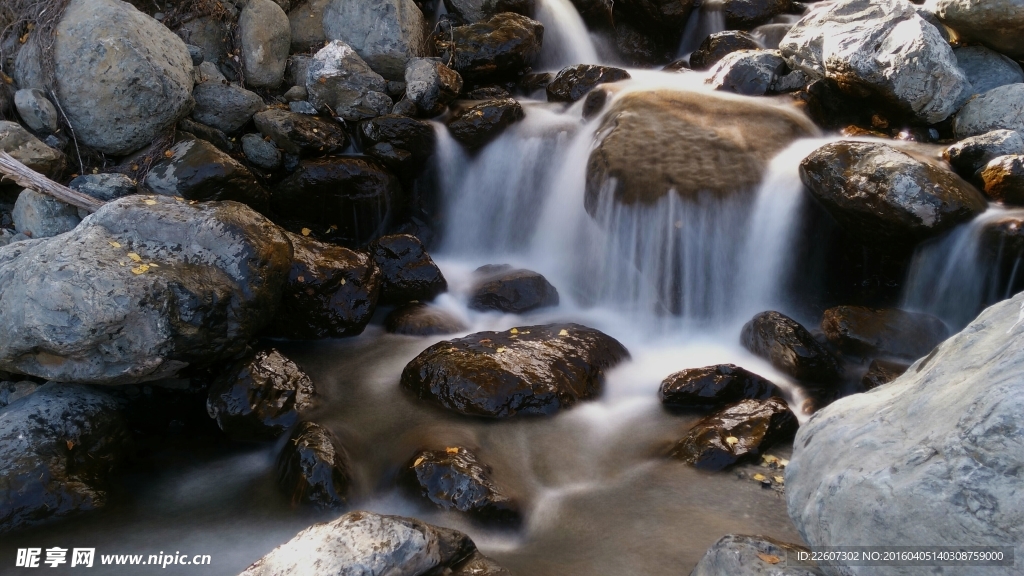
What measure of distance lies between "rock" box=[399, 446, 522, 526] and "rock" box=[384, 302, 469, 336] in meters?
2.11

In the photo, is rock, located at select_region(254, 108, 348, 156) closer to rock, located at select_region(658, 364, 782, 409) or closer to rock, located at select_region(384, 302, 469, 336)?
rock, located at select_region(384, 302, 469, 336)

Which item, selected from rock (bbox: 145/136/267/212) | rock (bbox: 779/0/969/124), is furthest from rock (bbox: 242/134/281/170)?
rock (bbox: 779/0/969/124)

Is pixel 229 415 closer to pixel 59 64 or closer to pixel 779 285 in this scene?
pixel 59 64

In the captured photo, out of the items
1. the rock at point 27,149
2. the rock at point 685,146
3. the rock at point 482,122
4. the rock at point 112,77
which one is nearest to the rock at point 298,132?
the rock at point 112,77

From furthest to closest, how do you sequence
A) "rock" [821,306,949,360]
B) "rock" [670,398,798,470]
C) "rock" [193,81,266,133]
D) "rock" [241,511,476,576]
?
"rock" [193,81,266,133], "rock" [821,306,949,360], "rock" [670,398,798,470], "rock" [241,511,476,576]

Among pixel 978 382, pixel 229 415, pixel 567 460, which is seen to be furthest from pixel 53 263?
pixel 978 382

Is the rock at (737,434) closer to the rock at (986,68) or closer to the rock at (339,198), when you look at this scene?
the rock at (339,198)

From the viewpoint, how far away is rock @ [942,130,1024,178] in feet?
20.5

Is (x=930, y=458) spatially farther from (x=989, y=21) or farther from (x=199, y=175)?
(x=989, y=21)

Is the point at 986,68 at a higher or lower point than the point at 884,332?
higher

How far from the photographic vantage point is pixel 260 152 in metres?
7.65

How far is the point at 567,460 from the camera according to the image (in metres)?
4.90

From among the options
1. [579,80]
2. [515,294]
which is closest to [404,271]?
[515,294]

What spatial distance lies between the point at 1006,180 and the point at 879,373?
6.94 feet
